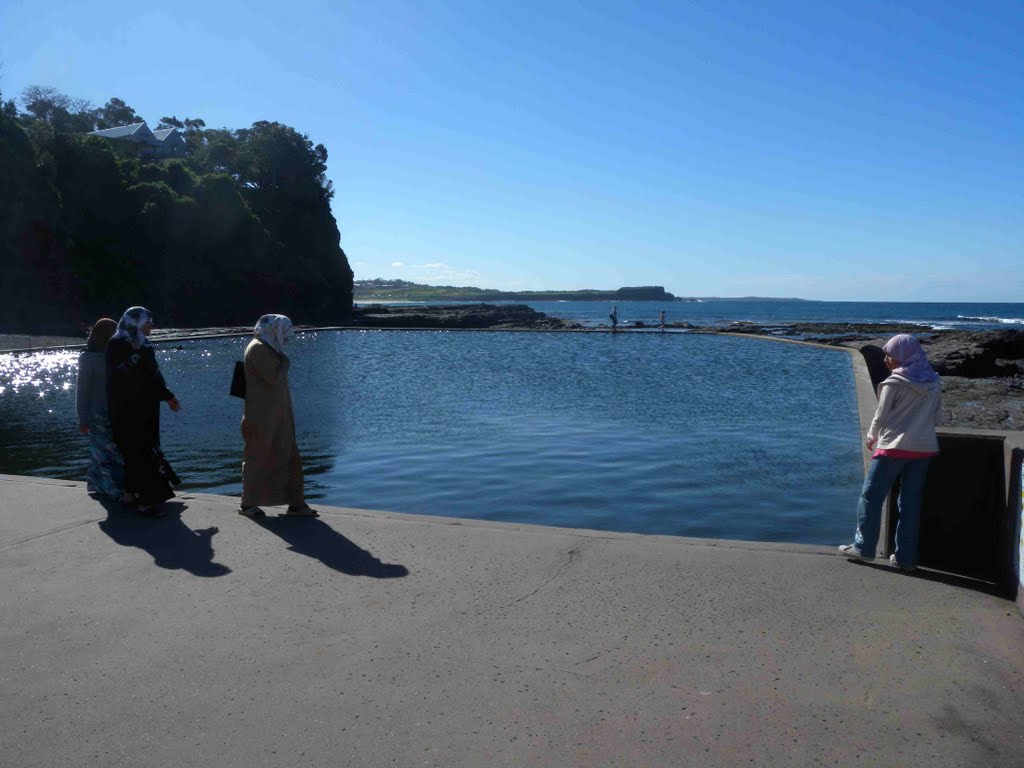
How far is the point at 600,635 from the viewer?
14.2 ft

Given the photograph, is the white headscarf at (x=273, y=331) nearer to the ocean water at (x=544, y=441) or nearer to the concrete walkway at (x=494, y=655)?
the concrete walkway at (x=494, y=655)

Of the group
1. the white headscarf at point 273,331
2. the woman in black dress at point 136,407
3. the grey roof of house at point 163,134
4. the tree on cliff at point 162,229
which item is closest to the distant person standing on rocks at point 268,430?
the white headscarf at point 273,331

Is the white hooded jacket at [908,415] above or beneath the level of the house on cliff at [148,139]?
beneath

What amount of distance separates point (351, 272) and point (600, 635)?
90402mm

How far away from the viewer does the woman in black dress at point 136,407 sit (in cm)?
696

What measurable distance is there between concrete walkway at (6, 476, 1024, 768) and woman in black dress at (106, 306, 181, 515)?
84cm

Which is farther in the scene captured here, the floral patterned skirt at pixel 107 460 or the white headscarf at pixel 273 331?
the floral patterned skirt at pixel 107 460

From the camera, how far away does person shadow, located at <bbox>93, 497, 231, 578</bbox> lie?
18.5 ft

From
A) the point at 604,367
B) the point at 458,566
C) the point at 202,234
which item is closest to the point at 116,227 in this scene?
the point at 202,234

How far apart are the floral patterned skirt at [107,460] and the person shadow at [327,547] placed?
1408mm

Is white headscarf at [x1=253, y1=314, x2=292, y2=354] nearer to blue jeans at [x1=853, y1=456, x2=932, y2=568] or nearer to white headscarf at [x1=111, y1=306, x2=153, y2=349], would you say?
white headscarf at [x1=111, y1=306, x2=153, y2=349]

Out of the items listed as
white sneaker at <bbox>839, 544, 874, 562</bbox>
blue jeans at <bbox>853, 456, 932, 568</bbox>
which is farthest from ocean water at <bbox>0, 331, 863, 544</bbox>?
blue jeans at <bbox>853, 456, 932, 568</bbox>

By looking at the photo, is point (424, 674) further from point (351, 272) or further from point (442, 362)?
point (351, 272)

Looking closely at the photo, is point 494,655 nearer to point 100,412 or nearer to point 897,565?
point 897,565
